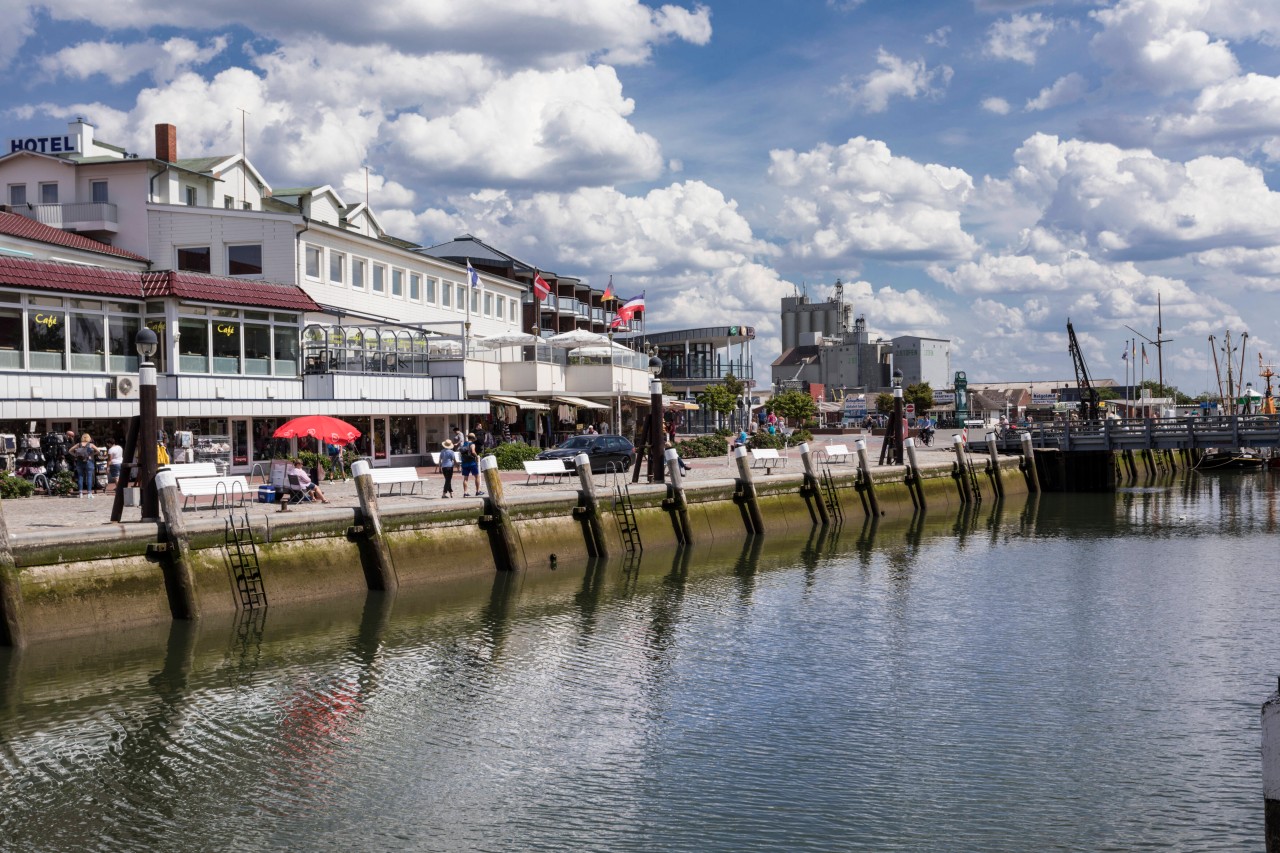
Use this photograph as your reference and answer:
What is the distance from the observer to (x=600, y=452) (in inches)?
1790

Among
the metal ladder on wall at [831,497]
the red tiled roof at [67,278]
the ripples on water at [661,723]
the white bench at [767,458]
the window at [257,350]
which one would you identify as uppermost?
the red tiled roof at [67,278]

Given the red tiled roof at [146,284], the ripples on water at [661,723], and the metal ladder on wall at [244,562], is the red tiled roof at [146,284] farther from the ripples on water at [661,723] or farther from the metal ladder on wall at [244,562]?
the ripples on water at [661,723]

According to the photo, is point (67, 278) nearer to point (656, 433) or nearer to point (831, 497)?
point (656, 433)

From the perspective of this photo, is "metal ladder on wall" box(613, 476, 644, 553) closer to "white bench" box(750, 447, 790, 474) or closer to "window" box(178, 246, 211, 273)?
"white bench" box(750, 447, 790, 474)

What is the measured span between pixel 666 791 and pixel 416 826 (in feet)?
9.72

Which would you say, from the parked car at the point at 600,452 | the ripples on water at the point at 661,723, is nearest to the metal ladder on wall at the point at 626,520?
the ripples on water at the point at 661,723

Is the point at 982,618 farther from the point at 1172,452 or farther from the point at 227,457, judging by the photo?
the point at 1172,452

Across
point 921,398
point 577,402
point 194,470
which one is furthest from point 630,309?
point 921,398

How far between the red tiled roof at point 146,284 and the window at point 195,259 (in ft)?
20.4

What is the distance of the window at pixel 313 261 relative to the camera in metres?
51.2

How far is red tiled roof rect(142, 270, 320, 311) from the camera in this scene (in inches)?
1582

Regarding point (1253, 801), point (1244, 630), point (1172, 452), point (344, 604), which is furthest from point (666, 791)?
point (1172, 452)

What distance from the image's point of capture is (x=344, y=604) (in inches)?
1005

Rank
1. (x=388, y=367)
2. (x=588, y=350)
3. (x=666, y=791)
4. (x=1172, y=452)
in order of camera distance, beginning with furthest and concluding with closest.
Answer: (x=1172, y=452) → (x=588, y=350) → (x=388, y=367) → (x=666, y=791)
